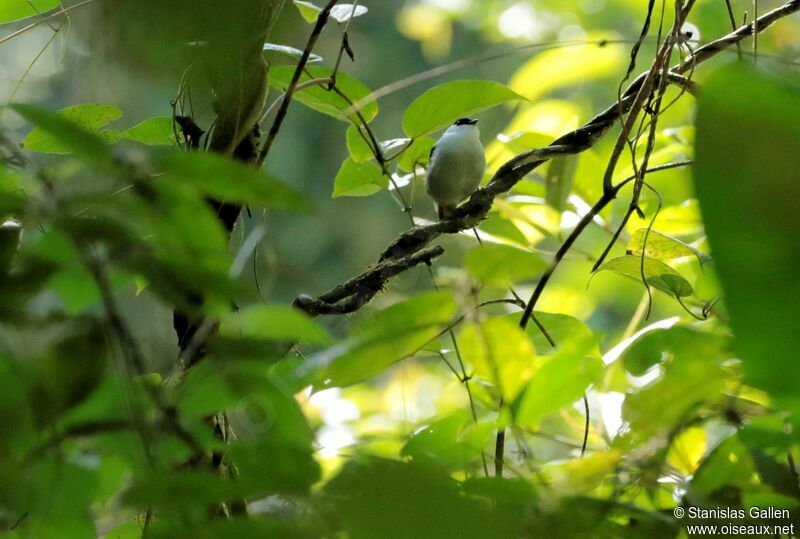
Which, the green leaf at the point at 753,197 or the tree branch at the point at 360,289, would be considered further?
the tree branch at the point at 360,289

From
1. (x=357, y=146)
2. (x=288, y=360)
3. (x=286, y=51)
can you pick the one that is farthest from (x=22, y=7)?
(x=288, y=360)

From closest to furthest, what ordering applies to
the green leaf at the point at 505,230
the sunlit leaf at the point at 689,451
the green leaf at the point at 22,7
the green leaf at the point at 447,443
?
the green leaf at the point at 447,443 → the sunlit leaf at the point at 689,451 → the green leaf at the point at 22,7 → the green leaf at the point at 505,230

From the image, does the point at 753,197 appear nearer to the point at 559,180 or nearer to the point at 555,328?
the point at 555,328

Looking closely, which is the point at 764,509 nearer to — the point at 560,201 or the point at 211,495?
the point at 211,495

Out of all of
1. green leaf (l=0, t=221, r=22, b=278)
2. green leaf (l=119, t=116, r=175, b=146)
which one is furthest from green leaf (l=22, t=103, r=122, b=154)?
green leaf (l=0, t=221, r=22, b=278)

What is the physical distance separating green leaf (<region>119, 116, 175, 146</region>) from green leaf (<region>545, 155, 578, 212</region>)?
0.56 m

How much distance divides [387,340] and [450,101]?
639mm

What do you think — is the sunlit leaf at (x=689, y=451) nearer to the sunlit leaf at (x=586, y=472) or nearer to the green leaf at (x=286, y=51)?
the sunlit leaf at (x=586, y=472)

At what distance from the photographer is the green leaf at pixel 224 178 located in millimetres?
299

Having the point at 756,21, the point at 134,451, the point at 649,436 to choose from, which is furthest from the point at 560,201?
the point at 134,451

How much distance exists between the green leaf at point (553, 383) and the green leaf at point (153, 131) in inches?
27.0

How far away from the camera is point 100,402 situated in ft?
1.34

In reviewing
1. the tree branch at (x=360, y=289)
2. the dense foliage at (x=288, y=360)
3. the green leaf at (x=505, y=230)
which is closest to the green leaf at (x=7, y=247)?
the dense foliage at (x=288, y=360)

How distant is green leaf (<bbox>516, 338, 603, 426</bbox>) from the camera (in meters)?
0.41
